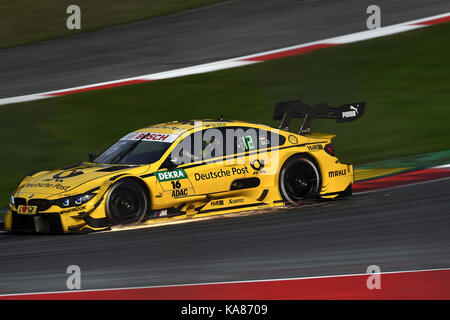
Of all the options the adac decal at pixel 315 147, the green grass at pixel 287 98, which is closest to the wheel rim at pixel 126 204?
the adac decal at pixel 315 147

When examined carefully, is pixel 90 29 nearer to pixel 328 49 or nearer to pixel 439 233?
pixel 328 49

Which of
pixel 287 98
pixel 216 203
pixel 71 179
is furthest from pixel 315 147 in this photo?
pixel 287 98

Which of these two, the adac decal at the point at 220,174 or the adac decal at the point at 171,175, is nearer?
the adac decal at the point at 171,175

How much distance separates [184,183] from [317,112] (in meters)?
2.44

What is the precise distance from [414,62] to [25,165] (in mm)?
8373

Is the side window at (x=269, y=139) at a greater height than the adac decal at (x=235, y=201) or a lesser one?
greater

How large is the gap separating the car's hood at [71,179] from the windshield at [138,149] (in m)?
0.24

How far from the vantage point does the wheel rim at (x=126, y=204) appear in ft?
30.0

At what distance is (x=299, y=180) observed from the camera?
1057 centimetres

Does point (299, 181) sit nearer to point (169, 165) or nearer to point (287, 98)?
point (169, 165)

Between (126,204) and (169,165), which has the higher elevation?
(169,165)

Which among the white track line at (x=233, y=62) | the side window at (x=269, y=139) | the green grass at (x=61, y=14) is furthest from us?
the green grass at (x=61, y=14)

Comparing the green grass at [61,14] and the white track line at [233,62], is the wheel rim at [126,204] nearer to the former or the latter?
the white track line at [233,62]
